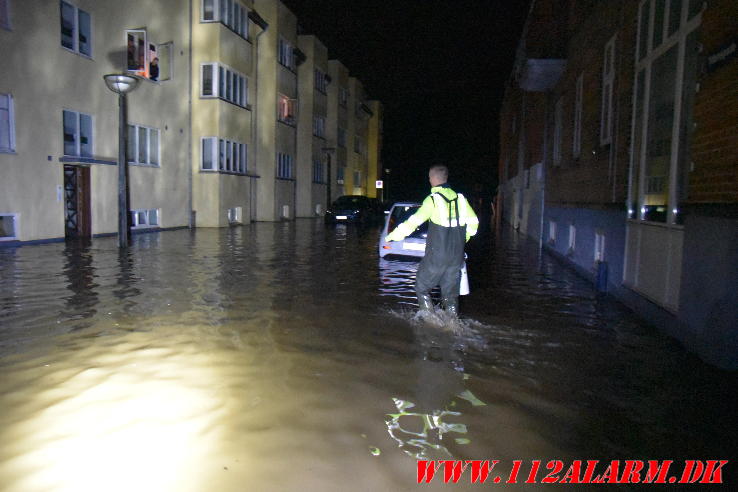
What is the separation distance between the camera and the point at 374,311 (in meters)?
8.05

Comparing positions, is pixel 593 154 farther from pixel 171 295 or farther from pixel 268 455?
pixel 268 455

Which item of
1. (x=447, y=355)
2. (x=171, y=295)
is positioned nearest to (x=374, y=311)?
(x=447, y=355)

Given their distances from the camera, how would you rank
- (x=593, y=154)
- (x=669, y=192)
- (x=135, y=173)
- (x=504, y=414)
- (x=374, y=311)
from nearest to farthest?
1. (x=504, y=414)
2. (x=669, y=192)
3. (x=374, y=311)
4. (x=593, y=154)
5. (x=135, y=173)

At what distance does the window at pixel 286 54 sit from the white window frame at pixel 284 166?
5252mm

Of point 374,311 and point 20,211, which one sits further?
point 20,211

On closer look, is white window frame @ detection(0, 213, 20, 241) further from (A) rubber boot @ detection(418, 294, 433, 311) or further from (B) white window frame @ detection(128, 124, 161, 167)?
(A) rubber boot @ detection(418, 294, 433, 311)

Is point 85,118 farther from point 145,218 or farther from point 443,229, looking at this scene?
point 443,229

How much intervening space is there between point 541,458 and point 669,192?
468 centimetres

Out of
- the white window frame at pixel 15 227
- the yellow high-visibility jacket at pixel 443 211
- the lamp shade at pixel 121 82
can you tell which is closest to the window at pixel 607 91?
the yellow high-visibility jacket at pixel 443 211

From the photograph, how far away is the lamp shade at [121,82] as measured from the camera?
1505 centimetres

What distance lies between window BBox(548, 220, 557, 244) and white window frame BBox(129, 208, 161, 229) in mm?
14272

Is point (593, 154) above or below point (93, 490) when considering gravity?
above

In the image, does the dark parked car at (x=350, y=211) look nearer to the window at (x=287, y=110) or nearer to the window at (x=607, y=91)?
the window at (x=287, y=110)

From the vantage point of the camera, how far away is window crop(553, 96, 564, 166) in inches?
646
